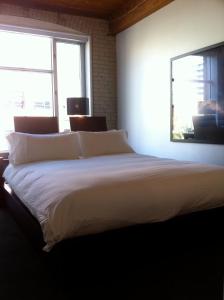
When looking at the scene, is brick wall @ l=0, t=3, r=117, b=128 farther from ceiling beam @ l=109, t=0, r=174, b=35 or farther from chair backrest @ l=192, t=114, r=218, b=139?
chair backrest @ l=192, t=114, r=218, b=139

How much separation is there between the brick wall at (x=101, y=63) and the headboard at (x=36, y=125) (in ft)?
4.03

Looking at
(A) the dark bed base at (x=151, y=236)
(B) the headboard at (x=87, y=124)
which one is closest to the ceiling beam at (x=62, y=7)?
(B) the headboard at (x=87, y=124)

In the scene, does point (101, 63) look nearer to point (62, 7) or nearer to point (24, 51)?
point (62, 7)

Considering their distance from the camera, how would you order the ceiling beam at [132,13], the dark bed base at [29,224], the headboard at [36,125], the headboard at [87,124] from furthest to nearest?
the headboard at [87,124]
the ceiling beam at [132,13]
the headboard at [36,125]
the dark bed base at [29,224]

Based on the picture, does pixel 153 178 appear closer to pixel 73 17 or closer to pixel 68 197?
pixel 68 197

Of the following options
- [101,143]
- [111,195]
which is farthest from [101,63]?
[111,195]

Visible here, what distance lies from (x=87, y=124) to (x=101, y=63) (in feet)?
4.73

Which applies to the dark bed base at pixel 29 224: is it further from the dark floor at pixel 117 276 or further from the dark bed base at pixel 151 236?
the dark floor at pixel 117 276

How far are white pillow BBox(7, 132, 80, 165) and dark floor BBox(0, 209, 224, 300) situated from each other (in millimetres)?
1280

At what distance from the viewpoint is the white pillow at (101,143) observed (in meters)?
3.79

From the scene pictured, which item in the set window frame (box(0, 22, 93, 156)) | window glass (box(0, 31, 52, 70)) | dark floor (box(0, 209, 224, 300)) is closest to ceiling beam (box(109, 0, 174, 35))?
window frame (box(0, 22, 93, 156))

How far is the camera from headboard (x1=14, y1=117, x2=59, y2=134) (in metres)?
3.97

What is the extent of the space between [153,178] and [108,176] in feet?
1.09

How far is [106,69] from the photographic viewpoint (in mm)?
5297
